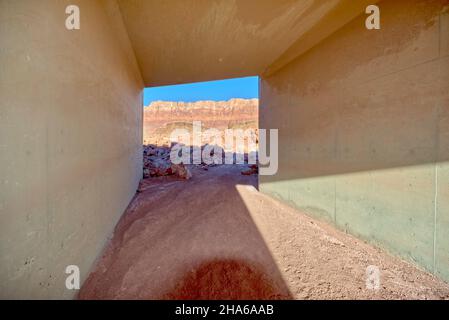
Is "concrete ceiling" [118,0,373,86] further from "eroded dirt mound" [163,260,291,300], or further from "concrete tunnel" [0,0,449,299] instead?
"eroded dirt mound" [163,260,291,300]

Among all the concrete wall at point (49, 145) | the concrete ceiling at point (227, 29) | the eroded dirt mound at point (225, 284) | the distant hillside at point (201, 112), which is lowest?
the eroded dirt mound at point (225, 284)

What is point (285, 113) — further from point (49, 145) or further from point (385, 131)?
point (49, 145)

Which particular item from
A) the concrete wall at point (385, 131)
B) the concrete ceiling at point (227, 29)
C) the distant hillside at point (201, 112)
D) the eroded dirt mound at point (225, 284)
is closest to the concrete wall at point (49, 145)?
the concrete ceiling at point (227, 29)

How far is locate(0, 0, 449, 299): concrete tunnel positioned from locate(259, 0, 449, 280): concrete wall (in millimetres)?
13

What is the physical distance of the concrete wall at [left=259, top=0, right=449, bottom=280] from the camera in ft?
5.45

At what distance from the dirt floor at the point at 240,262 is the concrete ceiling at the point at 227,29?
299 centimetres

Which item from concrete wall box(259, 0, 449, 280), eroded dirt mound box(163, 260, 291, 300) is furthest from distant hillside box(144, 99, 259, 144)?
eroded dirt mound box(163, 260, 291, 300)

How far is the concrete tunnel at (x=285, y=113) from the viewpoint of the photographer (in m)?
0.99

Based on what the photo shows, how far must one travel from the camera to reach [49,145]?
116 cm

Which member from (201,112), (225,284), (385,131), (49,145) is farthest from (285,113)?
(201,112)

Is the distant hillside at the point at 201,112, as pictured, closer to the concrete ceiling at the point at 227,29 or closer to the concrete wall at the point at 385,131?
the concrete ceiling at the point at 227,29

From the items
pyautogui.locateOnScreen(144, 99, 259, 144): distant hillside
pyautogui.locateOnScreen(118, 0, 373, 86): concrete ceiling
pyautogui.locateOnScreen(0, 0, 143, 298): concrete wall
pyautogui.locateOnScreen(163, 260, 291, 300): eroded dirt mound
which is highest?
pyautogui.locateOnScreen(144, 99, 259, 144): distant hillside

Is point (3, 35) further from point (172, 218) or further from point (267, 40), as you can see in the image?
point (267, 40)

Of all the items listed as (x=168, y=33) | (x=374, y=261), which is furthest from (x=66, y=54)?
(x=374, y=261)
